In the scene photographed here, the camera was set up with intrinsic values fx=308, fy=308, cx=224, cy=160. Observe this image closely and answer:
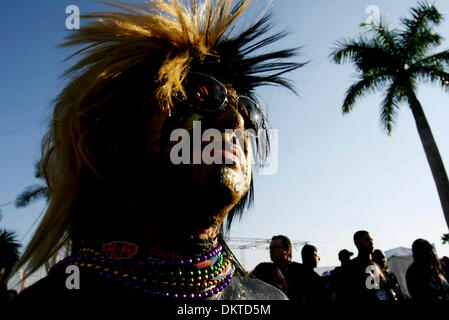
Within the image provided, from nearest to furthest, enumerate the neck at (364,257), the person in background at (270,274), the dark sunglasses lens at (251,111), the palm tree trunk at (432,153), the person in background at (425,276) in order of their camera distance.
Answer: the dark sunglasses lens at (251,111)
the person in background at (270,274)
the neck at (364,257)
the person in background at (425,276)
the palm tree trunk at (432,153)

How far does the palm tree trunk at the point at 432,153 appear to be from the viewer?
10328 millimetres

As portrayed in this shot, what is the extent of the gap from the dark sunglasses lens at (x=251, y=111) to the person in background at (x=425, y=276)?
3.29 metres

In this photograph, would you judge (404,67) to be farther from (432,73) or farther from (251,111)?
(251,111)

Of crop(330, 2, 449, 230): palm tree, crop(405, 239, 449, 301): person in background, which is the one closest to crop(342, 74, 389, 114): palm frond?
crop(330, 2, 449, 230): palm tree

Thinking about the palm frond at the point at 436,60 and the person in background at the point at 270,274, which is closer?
the person in background at the point at 270,274

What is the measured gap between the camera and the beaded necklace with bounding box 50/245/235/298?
3.60 ft

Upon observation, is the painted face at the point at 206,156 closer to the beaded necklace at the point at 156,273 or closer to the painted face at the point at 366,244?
the beaded necklace at the point at 156,273

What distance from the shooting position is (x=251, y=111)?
175 centimetres

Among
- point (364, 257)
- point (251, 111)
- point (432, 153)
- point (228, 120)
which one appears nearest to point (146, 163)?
point (228, 120)

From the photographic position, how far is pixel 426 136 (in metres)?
11.1

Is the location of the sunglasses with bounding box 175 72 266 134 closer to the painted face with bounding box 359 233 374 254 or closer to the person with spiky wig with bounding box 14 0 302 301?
the person with spiky wig with bounding box 14 0 302 301

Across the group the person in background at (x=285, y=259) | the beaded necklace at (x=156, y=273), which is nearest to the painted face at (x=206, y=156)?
the beaded necklace at (x=156, y=273)
